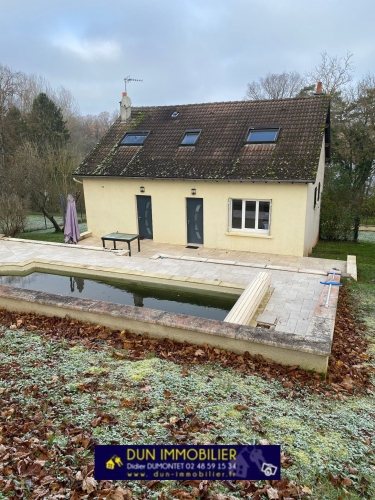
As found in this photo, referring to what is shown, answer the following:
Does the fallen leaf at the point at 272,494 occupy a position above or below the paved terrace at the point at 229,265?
above

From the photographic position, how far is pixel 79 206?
24.5 m

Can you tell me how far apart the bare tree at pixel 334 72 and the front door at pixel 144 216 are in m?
18.1

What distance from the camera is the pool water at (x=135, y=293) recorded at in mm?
7691

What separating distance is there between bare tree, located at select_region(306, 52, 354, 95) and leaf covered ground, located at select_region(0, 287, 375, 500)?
24.9m

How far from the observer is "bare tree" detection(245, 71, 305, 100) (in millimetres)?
39312

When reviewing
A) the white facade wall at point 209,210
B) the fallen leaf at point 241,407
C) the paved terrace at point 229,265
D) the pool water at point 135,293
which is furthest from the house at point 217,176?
the fallen leaf at point 241,407

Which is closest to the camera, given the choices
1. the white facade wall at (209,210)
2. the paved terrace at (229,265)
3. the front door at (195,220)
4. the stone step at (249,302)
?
the stone step at (249,302)

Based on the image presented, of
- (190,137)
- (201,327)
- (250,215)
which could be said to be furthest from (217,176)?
(201,327)

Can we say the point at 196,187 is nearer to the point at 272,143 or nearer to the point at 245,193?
the point at 245,193

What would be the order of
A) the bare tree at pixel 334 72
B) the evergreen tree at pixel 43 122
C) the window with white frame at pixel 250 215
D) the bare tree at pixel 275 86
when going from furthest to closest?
the bare tree at pixel 275 86 → the evergreen tree at pixel 43 122 → the bare tree at pixel 334 72 → the window with white frame at pixel 250 215

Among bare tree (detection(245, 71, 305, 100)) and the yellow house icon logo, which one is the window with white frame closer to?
the yellow house icon logo

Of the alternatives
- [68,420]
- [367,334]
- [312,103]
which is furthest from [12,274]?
[312,103]

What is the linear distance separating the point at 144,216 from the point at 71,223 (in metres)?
2.94

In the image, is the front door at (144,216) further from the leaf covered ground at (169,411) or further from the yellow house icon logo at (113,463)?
the yellow house icon logo at (113,463)
